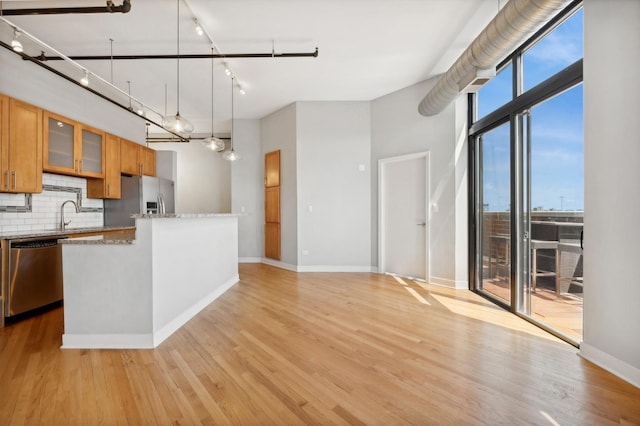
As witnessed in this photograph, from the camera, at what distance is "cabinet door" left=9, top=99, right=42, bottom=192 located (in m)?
3.18

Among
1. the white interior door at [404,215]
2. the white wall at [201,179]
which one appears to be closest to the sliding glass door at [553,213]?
the white interior door at [404,215]

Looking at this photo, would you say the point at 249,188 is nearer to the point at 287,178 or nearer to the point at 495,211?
the point at 287,178

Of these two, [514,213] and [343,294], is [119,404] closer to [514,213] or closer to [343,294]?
[343,294]

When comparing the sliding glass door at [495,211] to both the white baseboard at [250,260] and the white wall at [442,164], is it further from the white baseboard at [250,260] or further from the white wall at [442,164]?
the white baseboard at [250,260]

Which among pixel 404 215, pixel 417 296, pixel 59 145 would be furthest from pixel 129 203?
pixel 417 296

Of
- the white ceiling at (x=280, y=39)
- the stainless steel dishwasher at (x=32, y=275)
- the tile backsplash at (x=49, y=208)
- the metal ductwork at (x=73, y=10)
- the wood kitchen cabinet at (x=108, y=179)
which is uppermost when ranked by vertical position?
the white ceiling at (x=280, y=39)

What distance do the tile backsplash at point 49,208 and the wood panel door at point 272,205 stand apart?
→ 312cm

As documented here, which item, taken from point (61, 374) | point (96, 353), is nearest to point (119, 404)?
point (61, 374)

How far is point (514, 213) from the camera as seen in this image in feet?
10.4

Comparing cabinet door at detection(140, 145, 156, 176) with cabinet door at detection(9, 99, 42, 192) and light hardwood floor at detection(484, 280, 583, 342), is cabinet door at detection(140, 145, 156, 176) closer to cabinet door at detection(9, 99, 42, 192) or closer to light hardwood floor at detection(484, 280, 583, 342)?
cabinet door at detection(9, 99, 42, 192)

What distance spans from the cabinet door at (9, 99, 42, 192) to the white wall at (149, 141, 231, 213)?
169 inches

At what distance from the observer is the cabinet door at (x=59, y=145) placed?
11.9 ft

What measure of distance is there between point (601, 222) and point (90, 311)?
4294 mm

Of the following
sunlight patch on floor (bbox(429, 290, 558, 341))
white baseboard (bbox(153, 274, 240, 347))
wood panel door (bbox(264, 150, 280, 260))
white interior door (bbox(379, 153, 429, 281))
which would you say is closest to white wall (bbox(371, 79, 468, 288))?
white interior door (bbox(379, 153, 429, 281))
